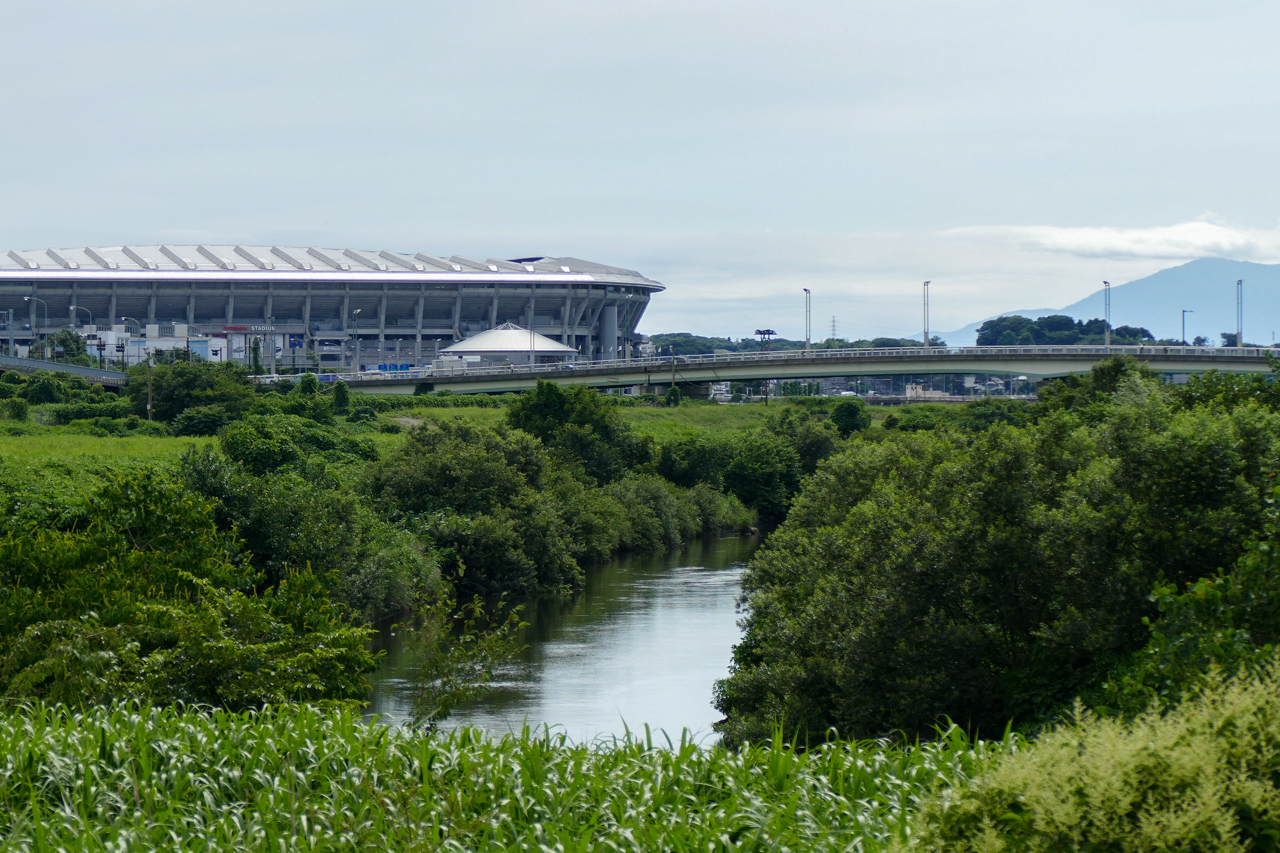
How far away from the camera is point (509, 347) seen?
99.8 m

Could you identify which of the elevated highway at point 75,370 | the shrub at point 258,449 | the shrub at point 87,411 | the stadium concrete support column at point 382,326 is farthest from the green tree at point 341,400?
the stadium concrete support column at point 382,326

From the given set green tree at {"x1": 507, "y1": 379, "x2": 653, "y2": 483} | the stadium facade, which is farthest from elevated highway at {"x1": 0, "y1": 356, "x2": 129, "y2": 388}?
green tree at {"x1": 507, "y1": 379, "x2": 653, "y2": 483}

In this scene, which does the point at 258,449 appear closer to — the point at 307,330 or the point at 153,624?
the point at 153,624

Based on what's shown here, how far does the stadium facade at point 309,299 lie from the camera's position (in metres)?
101

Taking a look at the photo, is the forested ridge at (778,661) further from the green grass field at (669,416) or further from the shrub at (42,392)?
the shrub at (42,392)

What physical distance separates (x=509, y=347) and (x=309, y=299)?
64.0 feet

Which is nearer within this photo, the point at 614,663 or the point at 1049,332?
the point at 614,663

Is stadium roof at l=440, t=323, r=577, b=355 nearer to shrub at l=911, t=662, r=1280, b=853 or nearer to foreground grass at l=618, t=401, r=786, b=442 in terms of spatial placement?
foreground grass at l=618, t=401, r=786, b=442

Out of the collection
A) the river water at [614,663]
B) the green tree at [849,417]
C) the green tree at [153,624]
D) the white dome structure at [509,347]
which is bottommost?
the river water at [614,663]

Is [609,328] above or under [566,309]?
under

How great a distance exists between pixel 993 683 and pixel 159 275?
319ft

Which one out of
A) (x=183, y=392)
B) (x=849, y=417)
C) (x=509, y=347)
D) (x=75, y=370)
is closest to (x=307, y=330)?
(x=509, y=347)

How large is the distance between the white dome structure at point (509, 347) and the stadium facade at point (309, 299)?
9.24 metres

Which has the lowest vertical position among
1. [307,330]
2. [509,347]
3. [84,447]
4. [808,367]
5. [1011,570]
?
[1011,570]
